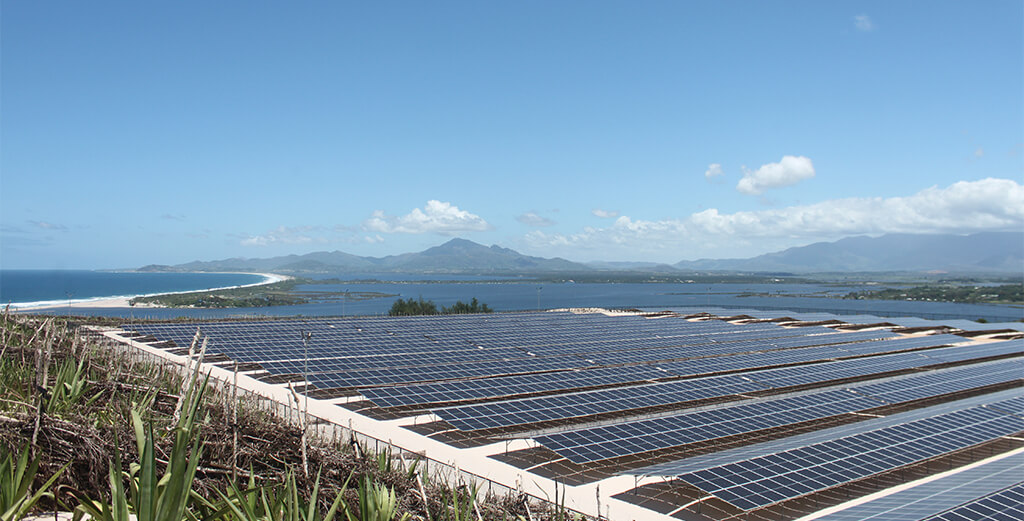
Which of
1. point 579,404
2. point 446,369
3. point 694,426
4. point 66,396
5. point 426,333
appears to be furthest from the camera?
point 426,333

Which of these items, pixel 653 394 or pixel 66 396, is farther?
pixel 653 394

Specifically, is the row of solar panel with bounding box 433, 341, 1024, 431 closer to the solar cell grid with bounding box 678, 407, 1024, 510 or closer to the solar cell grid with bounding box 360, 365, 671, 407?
the solar cell grid with bounding box 360, 365, 671, 407

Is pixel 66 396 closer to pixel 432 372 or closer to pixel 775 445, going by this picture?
pixel 775 445

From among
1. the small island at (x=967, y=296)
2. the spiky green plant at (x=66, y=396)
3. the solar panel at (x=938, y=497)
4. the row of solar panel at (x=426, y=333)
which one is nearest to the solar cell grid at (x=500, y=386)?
the row of solar panel at (x=426, y=333)

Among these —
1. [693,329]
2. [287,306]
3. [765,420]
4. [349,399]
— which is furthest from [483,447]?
[287,306]

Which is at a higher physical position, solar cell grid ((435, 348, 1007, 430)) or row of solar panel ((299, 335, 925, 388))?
row of solar panel ((299, 335, 925, 388))

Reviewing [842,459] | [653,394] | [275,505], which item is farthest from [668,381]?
[275,505]

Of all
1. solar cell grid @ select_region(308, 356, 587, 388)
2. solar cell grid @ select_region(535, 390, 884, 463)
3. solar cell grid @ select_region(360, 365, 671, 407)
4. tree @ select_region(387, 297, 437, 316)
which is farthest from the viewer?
tree @ select_region(387, 297, 437, 316)

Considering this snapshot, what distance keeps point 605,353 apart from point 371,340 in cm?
1594

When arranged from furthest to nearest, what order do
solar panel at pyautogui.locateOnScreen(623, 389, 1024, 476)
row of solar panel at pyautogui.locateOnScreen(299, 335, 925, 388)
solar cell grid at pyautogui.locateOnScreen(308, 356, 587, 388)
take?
row of solar panel at pyautogui.locateOnScreen(299, 335, 925, 388) < solar cell grid at pyautogui.locateOnScreen(308, 356, 587, 388) < solar panel at pyautogui.locateOnScreen(623, 389, 1024, 476)

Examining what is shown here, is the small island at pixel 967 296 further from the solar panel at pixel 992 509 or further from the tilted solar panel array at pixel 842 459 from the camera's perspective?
the solar panel at pixel 992 509

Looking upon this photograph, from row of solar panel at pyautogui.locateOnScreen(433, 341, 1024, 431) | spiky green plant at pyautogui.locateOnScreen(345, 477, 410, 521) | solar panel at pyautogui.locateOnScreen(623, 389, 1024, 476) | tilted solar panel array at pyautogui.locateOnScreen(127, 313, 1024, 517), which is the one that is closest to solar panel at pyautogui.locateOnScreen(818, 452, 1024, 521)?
tilted solar panel array at pyautogui.locateOnScreen(127, 313, 1024, 517)

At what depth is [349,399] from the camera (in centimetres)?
2738

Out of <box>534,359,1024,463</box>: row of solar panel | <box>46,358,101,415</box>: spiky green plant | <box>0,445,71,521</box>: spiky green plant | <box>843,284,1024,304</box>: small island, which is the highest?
<box>46,358,101,415</box>: spiky green plant
